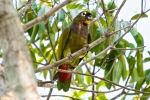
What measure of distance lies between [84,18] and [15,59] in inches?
59.3

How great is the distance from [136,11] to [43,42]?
0.57 m

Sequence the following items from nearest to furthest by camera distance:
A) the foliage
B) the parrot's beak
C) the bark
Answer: the bark < the foliage < the parrot's beak

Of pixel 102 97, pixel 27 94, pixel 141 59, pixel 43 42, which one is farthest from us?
pixel 102 97

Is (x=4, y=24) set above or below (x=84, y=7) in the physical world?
below

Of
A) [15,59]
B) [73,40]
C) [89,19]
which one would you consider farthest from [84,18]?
[15,59]

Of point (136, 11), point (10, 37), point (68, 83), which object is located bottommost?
point (10, 37)

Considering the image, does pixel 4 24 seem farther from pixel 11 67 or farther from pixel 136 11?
pixel 136 11

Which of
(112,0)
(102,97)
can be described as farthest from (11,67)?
(102,97)

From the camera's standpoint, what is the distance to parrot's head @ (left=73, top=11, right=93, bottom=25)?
2.08m

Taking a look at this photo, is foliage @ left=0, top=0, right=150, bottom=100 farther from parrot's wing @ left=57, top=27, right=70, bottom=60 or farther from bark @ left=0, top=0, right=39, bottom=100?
bark @ left=0, top=0, right=39, bottom=100

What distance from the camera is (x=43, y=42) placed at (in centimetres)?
212

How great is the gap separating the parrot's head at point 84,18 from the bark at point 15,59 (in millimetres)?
1340

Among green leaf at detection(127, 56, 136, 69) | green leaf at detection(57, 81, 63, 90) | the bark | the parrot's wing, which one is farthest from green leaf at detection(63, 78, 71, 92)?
the bark

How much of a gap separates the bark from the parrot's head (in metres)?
1.34
